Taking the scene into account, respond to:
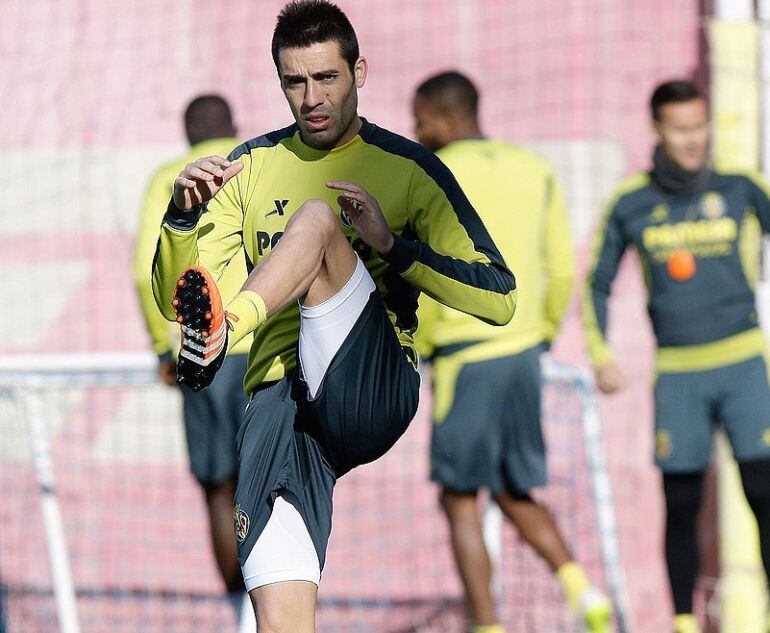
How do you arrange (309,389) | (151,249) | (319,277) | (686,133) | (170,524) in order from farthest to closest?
(170,524), (151,249), (686,133), (309,389), (319,277)

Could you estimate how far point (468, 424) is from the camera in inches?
197

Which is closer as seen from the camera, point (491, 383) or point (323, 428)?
point (323, 428)

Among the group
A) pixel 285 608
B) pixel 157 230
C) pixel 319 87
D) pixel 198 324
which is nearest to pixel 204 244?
pixel 319 87

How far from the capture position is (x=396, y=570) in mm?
6359

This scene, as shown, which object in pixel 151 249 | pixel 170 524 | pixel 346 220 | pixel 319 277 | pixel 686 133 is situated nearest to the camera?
pixel 319 277

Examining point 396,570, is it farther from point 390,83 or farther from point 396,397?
point 396,397

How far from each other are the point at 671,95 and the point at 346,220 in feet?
6.64

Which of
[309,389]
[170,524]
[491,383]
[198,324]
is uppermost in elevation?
[198,324]

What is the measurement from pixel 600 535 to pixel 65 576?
2.10 m

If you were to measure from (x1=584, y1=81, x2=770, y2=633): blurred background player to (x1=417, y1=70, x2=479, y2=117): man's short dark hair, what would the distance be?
25.5 inches

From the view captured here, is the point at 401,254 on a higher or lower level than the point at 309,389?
higher

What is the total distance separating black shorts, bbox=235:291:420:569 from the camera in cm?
325

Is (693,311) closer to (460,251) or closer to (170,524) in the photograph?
(460,251)

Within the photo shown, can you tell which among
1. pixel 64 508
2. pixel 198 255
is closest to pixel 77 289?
pixel 64 508
